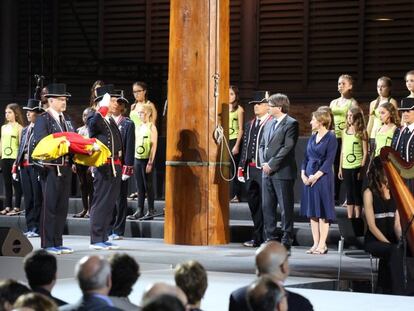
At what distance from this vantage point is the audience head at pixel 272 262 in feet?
16.1

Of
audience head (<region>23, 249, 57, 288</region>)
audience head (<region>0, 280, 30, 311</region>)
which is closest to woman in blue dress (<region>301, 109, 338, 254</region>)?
audience head (<region>23, 249, 57, 288</region>)

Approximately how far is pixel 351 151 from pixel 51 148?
10.8 ft

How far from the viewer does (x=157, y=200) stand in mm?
14695

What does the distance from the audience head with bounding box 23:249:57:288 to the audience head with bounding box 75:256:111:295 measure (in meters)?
0.42

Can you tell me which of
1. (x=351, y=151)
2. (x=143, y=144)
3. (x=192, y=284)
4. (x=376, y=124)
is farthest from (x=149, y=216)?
(x=192, y=284)

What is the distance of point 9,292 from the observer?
4.52 m

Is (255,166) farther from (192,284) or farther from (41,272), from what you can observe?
(192,284)

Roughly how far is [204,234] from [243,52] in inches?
199

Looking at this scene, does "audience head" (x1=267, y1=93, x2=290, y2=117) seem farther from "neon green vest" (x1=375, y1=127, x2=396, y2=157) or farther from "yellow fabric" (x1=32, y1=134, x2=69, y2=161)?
"yellow fabric" (x1=32, y1=134, x2=69, y2=161)

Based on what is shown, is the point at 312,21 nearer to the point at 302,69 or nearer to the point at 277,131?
the point at 302,69

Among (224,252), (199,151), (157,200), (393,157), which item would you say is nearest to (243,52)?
(157,200)

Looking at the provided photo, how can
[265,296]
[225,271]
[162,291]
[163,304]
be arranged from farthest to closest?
[225,271], [265,296], [162,291], [163,304]

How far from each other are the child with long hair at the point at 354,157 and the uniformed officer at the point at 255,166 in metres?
0.89

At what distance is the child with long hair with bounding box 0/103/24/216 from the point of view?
14.4m
